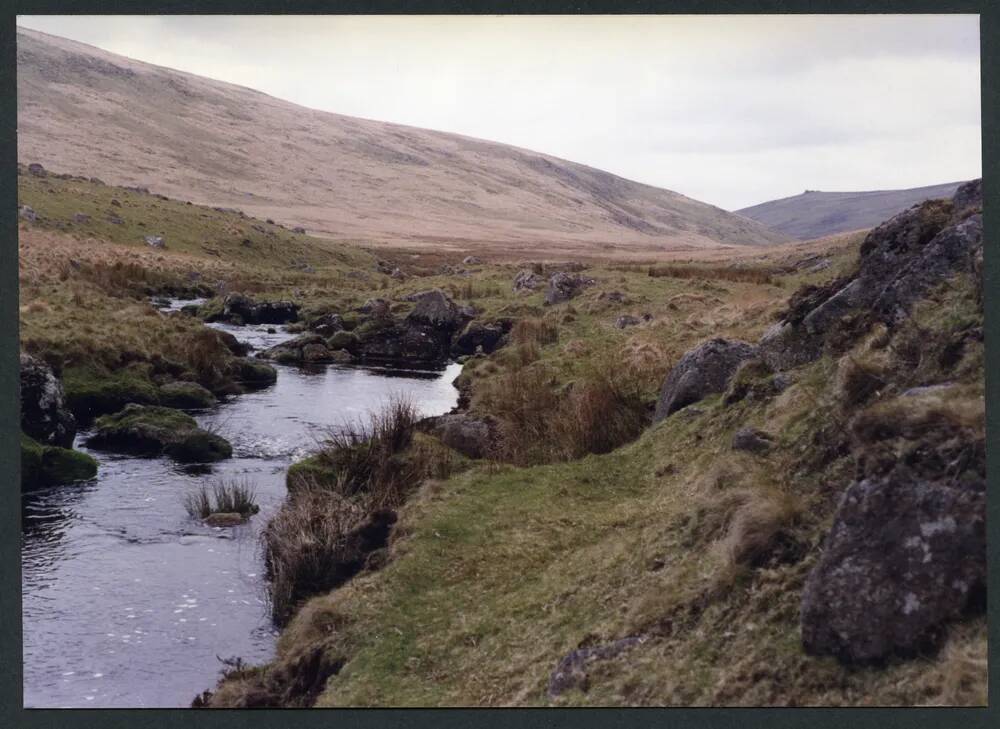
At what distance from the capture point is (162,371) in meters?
26.8

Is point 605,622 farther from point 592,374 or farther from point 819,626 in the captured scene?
point 592,374

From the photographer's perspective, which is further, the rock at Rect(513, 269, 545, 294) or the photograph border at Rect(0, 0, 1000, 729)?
the rock at Rect(513, 269, 545, 294)

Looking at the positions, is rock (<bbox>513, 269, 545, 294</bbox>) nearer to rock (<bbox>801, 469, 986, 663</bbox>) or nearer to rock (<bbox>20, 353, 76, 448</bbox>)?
rock (<bbox>20, 353, 76, 448</bbox>)

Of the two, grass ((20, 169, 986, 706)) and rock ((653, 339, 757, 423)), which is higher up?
rock ((653, 339, 757, 423))

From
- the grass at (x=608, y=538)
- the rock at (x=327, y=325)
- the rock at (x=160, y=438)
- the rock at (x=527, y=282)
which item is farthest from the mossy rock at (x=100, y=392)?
the rock at (x=527, y=282)

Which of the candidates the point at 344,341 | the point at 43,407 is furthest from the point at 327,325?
the point at 43,407

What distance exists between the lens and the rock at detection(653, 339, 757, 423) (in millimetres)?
14422

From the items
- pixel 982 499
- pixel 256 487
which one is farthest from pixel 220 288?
pixel 982 499

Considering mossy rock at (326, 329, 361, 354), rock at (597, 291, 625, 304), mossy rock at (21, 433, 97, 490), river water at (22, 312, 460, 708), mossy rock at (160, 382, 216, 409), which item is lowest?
river water at (22, 312, 460, 708)

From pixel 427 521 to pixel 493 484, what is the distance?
1.85m

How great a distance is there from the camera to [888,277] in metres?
11.7

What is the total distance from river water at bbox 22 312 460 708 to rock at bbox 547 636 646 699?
4.92 m

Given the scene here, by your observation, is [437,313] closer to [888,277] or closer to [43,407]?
[43,407]

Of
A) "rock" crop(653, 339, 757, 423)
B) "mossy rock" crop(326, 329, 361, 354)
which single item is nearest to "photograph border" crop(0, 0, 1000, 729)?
"rock" crop(653, 339, 757, 423)
